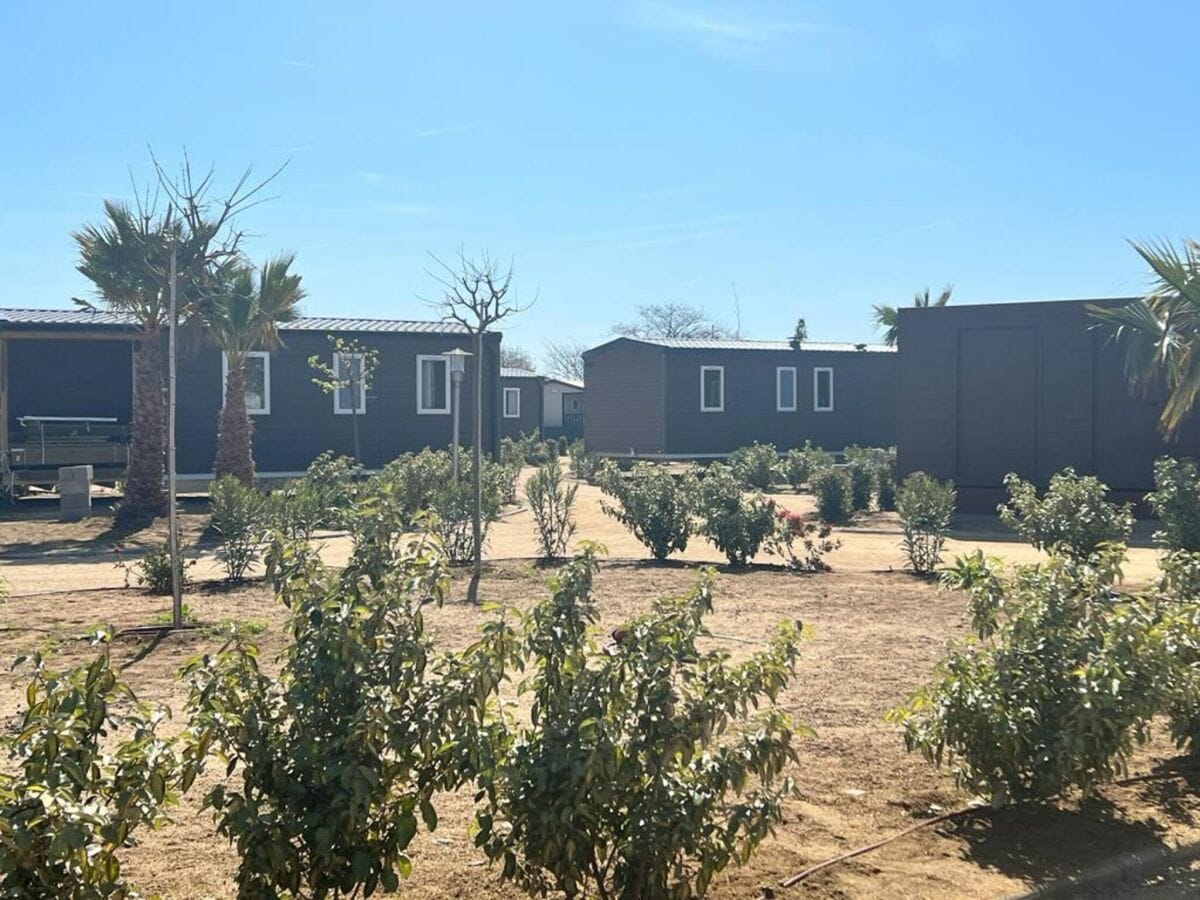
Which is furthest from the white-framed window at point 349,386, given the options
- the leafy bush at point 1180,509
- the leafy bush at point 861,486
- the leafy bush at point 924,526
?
the leafy bush at point 1180,509

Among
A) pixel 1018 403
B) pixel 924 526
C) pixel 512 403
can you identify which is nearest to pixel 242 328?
pixel 924 526

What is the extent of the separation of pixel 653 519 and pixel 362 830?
8.99 m

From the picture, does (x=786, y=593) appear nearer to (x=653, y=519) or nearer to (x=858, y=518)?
(x=653, y=519)

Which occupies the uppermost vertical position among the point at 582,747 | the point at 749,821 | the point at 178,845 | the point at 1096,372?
the point at 1096,372

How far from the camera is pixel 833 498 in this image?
58.5 ft

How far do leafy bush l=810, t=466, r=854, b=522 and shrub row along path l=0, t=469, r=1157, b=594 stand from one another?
0.30 meters

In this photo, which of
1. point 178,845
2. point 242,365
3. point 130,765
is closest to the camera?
point 130,765

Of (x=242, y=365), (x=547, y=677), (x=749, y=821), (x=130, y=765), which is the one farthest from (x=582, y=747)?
(x=242, y=365)

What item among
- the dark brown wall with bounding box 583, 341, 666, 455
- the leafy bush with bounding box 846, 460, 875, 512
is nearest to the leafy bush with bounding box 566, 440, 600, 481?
the dark brown wall with bounding box 583, 341, 666, 455

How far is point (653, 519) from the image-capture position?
11984mm

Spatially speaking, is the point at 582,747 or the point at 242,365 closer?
the point at 582,747

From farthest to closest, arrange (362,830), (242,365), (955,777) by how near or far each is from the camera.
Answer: (242,365)
(955,777)
(362,830)

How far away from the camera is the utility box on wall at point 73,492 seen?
16.8 meters

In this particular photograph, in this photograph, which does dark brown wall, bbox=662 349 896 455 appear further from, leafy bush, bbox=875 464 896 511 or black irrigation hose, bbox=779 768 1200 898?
black irrigation hose, bbox=779 768 1200 898
